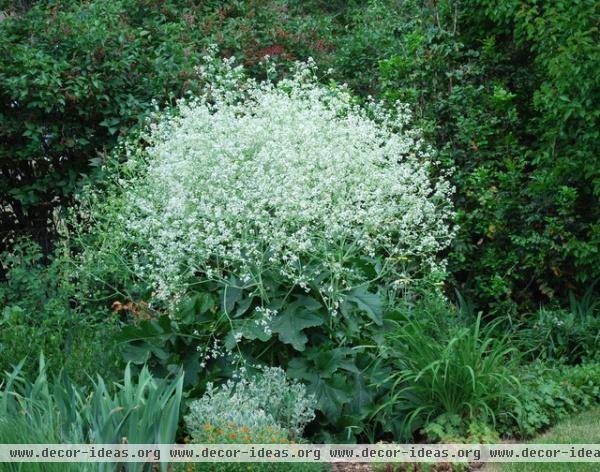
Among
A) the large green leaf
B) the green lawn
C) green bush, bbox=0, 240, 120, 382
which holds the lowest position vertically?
green bush, bbox=0, 240, 120, 382

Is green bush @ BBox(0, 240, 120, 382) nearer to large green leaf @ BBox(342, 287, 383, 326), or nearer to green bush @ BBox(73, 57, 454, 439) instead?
green bush @ BBox(73, 57, 454, 439)

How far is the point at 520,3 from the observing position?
24.2ft

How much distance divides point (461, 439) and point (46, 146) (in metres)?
4.95

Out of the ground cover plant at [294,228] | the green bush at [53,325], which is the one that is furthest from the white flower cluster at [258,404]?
the green bush at [53,325]

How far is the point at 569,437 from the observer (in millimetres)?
5238

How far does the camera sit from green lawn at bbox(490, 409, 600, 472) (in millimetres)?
4766

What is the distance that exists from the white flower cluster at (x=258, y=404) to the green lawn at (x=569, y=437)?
1.14m

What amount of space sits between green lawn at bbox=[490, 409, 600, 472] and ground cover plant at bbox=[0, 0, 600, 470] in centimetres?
12

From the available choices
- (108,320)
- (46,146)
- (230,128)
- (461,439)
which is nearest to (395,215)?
(230,128)

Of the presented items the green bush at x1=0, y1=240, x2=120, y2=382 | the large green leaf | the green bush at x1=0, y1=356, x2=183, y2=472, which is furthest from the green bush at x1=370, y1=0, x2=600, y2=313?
the green bush at x1=0, y1=356, x2=183, y2=472

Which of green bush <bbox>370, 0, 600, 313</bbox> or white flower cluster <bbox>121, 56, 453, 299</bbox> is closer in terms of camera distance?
white flower cluster <bbox>121, 56, 453, 299</bbox>

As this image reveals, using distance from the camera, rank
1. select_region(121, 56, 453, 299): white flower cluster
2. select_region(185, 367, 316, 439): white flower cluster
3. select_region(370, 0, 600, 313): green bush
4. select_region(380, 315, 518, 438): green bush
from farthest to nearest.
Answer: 1. select_region(370, 0, 600, 313): green bush
2. select_region(380, 315, 518, 438): green bush
3. select_region(121, 56, 453, 299): white flower cluster
4. select_region(185, 367, 316, 439): white flower cluster

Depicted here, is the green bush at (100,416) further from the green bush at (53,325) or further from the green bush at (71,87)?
the green bush at (71,87)

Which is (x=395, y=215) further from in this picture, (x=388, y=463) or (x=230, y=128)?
(x=388, y=463)
